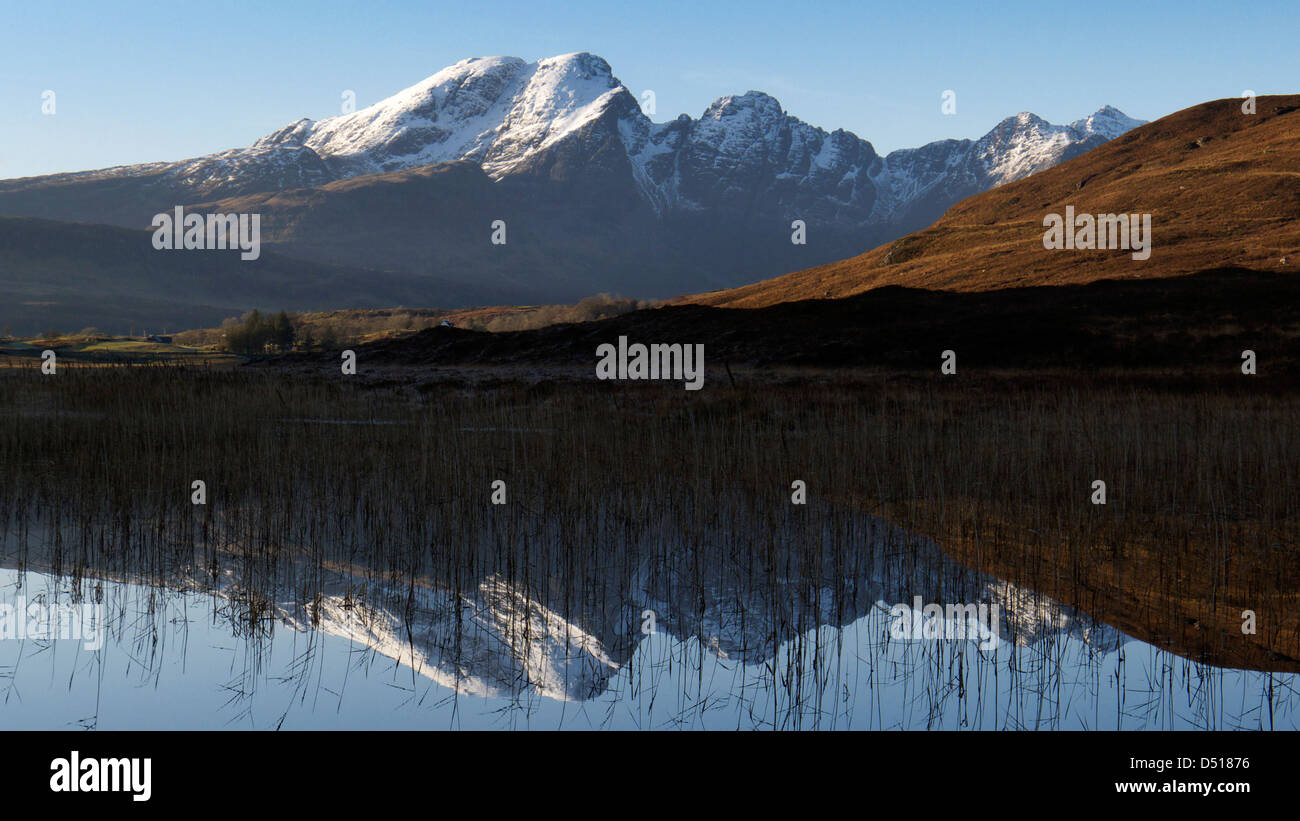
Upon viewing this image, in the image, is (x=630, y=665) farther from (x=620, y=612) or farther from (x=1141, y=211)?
(x=1141, y=211)

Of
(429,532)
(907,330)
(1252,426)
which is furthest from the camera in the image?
(907,330)

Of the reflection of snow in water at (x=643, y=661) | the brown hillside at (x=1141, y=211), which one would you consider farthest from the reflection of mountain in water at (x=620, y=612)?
the brown hillside at (x=1141, y=211)

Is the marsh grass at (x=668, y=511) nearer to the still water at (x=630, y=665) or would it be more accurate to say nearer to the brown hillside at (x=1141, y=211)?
the still water at (x=630, y=665)

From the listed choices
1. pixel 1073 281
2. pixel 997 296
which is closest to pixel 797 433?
pixel 997 296

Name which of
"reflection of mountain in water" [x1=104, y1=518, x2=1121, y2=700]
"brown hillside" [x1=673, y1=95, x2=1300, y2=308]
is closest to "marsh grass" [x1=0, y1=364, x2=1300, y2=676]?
"reflection of mountain in water" [x1=104, y1=518, x2=1121, y2=700]

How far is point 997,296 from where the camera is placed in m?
56.9

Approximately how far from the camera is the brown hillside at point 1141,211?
64.8 metres

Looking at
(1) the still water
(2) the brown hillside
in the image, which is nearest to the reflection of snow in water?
(1) the still water

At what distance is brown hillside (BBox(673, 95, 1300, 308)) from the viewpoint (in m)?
64.8

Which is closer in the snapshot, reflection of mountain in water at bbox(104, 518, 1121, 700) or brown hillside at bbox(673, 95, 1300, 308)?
reflection of mountain in water at bbox(104, 518, 1121, 700)

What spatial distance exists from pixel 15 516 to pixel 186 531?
109 inches

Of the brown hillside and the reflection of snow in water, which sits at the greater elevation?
the brown hillside

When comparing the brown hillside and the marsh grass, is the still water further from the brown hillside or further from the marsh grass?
the brown hillside
